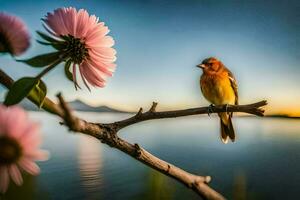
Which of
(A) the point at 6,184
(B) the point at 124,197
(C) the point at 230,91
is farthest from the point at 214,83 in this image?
(B) the point at 124,197

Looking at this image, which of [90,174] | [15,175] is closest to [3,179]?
[15,175]

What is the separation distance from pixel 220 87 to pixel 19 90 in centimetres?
125

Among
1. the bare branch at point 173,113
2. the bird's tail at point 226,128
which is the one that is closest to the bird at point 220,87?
the bird's tail at point 226,128

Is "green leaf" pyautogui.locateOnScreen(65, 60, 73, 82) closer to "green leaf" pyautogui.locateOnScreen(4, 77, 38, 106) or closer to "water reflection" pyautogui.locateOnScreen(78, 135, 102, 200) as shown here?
"green leaf" pyautogui.locateOnScreen(4, 77, 38, 106)

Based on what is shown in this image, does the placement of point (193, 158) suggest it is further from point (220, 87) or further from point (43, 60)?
point (43, 60)

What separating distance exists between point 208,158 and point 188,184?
5.03m

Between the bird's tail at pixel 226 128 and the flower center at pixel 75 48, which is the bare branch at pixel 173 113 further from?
the bird's tail at pixel 226 128

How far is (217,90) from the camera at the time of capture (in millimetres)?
1424

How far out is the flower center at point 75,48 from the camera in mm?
245

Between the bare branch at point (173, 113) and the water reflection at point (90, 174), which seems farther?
the water reflection at point (90, 174)

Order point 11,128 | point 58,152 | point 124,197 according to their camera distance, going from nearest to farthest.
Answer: point 11,128 < point 58,152 < point 124,197

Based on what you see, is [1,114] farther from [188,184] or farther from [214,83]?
[214,83]

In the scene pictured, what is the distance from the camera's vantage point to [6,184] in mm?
171

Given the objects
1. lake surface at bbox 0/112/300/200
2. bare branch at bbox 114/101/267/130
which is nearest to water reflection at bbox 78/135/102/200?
lake surface at bbox 0/112/300/200
